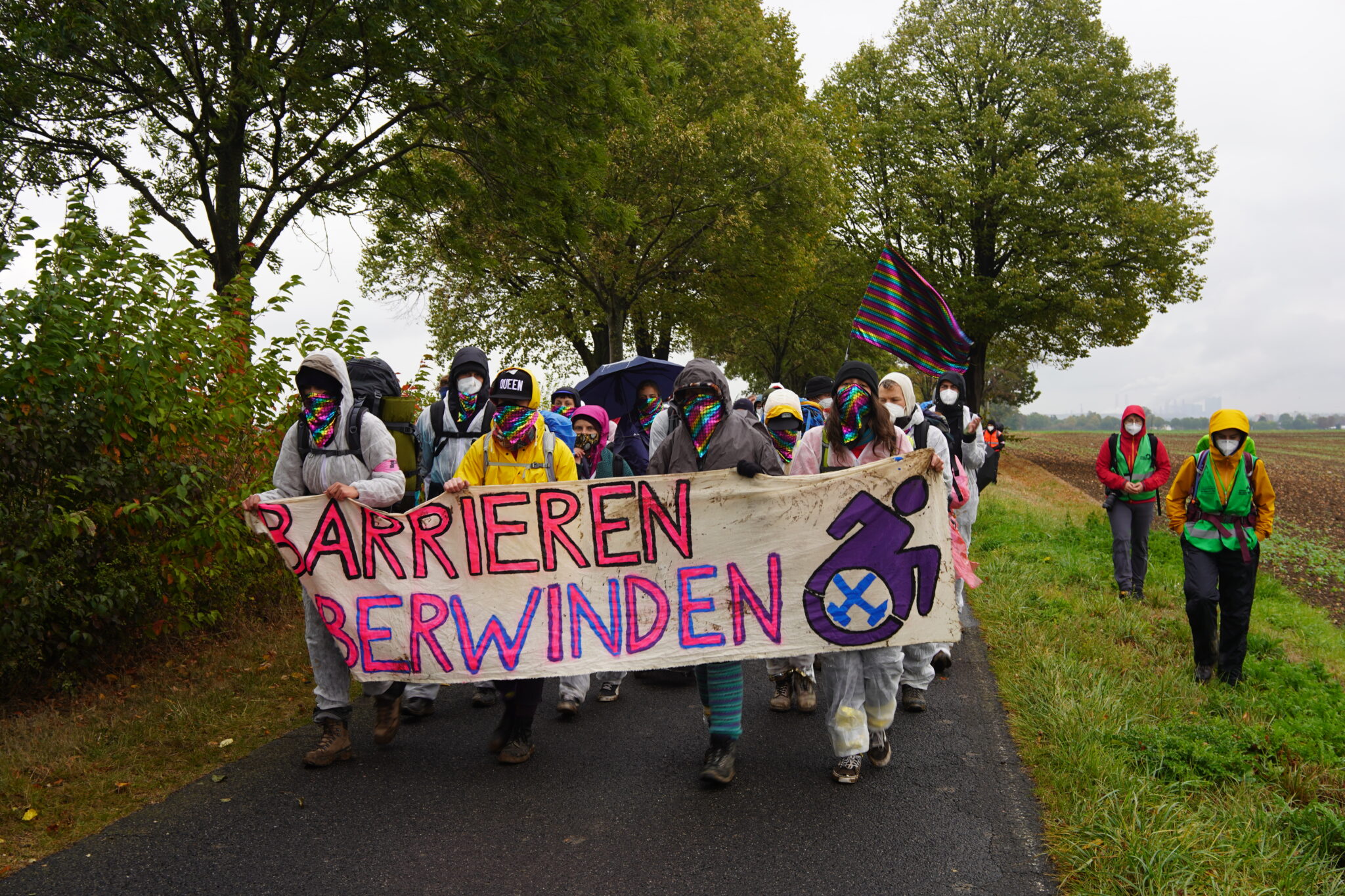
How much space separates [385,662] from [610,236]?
14.0 metres

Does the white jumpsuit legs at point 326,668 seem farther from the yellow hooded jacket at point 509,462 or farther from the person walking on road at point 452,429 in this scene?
the yellow hooded jacket at point 509,462

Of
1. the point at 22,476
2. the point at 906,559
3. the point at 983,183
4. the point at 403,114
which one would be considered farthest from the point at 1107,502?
the point at 983,183

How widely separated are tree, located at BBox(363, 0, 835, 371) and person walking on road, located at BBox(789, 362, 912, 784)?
10.1 meters

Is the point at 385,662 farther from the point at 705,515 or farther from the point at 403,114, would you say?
the point at 403,114

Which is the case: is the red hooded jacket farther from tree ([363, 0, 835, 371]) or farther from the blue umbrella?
tree ([363, 0, 835, 371])

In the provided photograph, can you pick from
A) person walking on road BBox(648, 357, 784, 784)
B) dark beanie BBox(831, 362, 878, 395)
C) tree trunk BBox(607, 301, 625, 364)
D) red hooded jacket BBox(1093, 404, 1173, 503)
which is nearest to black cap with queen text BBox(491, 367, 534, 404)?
person walking on road BBox(648, 357, 784, 784)

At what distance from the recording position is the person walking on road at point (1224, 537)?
621 cm

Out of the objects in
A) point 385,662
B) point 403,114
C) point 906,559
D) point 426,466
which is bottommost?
point 385,662

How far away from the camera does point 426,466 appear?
6133 millimetres

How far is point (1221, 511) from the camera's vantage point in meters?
6.25

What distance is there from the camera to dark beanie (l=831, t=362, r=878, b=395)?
4.93 meters

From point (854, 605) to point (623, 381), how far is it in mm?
5751

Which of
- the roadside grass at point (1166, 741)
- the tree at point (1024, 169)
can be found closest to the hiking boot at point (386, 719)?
the roadside grass at point (1166, 741)

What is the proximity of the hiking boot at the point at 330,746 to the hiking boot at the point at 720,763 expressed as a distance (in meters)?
1.92
